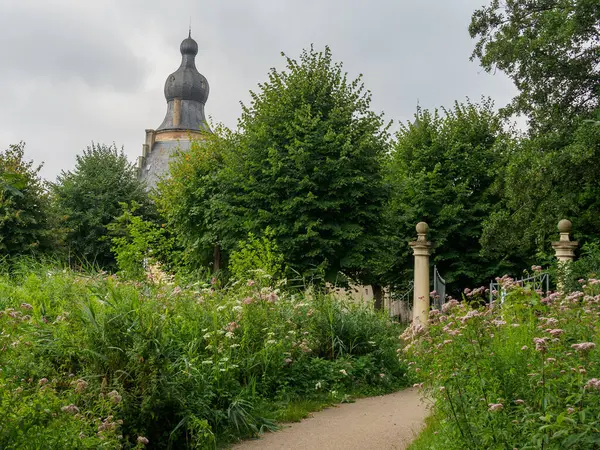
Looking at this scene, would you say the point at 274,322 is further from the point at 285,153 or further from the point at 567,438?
the point at 285,153

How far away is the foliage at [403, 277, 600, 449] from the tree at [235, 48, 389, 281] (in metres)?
11.3

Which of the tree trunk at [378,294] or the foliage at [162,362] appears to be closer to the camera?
the foliage at [162,362]

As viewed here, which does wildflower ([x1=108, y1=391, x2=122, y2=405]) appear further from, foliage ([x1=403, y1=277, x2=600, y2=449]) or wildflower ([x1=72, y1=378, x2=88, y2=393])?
foliage ([x1=403, y1=277, x2=600, y2=449])

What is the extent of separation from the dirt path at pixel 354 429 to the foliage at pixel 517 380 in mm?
636

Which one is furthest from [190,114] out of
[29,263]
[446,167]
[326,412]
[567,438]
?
[567,438]

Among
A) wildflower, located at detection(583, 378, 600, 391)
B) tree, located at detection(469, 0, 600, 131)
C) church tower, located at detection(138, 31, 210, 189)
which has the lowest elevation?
wildflower, located at detection(583, 378, 600, 391)

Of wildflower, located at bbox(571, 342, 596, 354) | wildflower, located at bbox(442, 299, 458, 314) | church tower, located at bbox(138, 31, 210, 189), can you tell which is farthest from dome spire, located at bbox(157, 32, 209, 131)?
wildflower, located at bbox(571, 342, 596, 354)

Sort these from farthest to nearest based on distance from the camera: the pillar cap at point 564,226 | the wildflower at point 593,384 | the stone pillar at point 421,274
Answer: the stone pillar at point 421,274 → the pillar cap at point 564,226 → the wildflower at point 593,384

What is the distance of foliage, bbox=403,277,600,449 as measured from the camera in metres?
3.75

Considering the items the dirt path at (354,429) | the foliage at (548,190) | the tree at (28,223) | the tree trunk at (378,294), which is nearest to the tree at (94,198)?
the tree at (28,223)

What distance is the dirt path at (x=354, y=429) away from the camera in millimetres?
6379

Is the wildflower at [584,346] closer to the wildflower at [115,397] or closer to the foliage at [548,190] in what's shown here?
the wildflower at [115,397]

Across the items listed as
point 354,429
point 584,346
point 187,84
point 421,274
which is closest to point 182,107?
point 187,84

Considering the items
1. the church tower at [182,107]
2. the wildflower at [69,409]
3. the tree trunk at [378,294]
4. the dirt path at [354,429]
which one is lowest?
the dirt path at [354,429]
